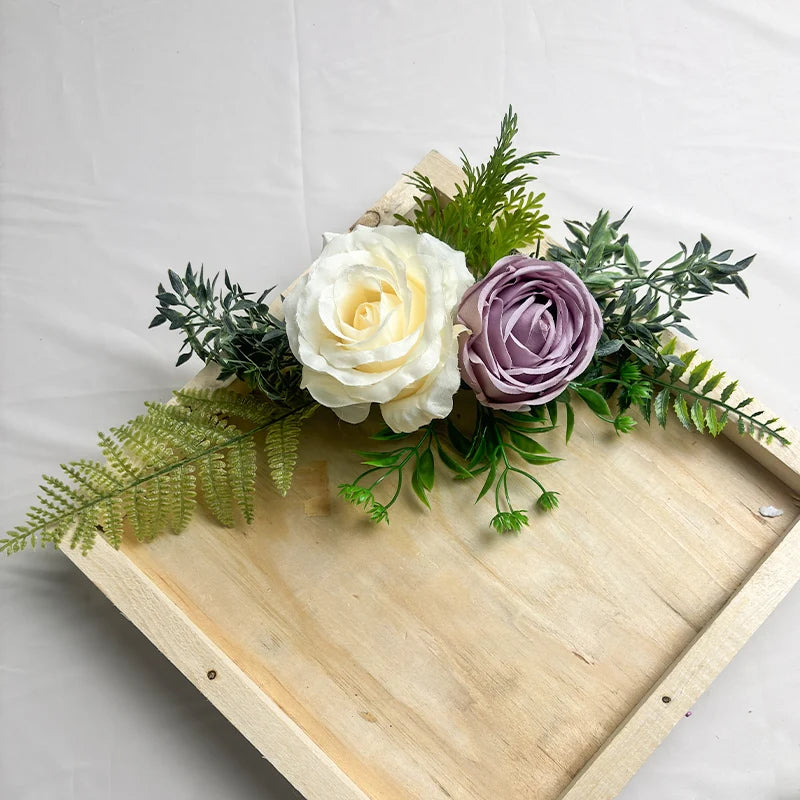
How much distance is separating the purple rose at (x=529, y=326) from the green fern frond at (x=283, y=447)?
0.57ft

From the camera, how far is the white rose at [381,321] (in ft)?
1.90

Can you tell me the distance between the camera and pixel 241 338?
689mm

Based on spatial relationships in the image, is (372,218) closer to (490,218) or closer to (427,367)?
(490,218)

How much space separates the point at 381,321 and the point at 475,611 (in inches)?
11.3

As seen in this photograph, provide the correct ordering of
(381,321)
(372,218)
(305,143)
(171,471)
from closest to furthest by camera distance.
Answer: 1. (381,321)
2. (171,471)
3. (372,218)
4. (305,143)

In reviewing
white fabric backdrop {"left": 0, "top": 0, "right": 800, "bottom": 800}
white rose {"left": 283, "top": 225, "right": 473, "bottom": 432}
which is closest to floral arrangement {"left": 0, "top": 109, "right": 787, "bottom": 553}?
white rose {"left": 283, "top": 225, "right": 473, "bottom": 432}

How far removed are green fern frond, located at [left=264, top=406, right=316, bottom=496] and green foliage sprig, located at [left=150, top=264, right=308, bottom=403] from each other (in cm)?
2

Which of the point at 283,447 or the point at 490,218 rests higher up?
the point at 490,218

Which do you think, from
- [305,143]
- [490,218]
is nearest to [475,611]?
[490,218]

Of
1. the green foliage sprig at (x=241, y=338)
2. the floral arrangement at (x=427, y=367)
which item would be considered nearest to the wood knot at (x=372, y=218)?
the floral arrangement at (x=427, y=367)

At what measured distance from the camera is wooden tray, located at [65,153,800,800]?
2.24ft

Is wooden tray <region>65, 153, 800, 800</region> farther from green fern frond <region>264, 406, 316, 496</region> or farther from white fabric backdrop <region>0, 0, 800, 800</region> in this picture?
white fabric backdrop <region>0, 0, 800, 800</region>

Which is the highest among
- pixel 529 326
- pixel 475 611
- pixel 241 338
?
pixel 529 326

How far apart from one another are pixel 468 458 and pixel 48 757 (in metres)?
0.51
